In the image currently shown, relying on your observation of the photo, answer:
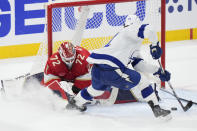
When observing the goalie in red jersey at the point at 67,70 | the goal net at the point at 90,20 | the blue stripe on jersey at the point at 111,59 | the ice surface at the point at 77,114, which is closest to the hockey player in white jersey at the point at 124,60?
the blue stripe on jersey at the point at 111,59

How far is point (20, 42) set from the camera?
732 cm

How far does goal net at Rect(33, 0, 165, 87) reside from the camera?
5.45 meters

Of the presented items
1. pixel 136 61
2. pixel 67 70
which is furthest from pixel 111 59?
pixel 67 70

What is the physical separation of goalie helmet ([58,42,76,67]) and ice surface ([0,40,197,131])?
0.35 m

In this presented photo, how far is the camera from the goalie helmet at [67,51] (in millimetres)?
5297

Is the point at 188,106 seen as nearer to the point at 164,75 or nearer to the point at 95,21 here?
the point at 164,75

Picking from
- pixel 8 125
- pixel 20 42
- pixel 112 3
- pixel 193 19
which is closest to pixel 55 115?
pixel 8 125

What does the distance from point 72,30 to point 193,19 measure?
2882 millimetres

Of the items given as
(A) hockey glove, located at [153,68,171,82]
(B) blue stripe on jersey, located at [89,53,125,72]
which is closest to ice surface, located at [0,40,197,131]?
(A) hockey glove, located at [153,68,171,82]

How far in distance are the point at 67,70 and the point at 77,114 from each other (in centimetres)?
57

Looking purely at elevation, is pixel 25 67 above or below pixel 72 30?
below

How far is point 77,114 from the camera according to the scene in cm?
505

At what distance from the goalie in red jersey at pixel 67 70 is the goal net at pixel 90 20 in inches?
6.8

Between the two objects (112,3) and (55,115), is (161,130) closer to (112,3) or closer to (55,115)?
(55,115)
